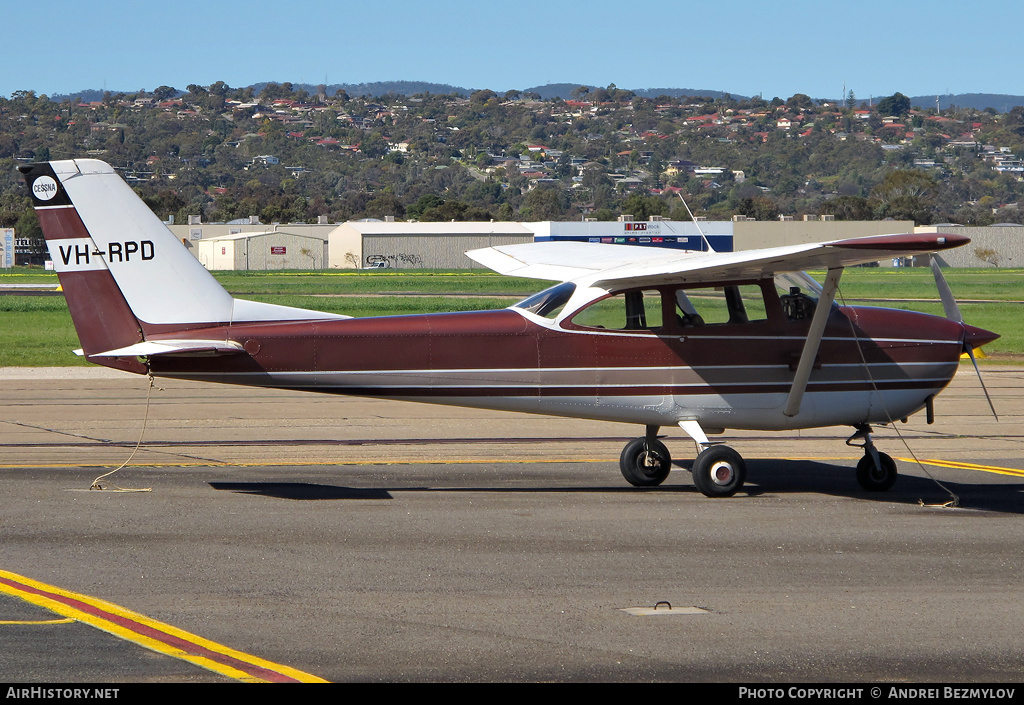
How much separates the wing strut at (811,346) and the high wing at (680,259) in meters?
0.26

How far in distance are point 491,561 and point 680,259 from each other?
420 centimetres

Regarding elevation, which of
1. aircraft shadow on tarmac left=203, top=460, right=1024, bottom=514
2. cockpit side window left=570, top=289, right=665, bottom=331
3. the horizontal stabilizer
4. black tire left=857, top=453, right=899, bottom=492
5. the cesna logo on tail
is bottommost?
aircraft shadow on tarmac left=203, top=460, right=1024, bottom=514

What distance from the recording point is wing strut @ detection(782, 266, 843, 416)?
10.8 meters

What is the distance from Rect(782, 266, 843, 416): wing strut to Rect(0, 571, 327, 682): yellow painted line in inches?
254

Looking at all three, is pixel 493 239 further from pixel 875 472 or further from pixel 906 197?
pixel 875 472

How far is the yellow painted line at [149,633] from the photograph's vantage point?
245 inches

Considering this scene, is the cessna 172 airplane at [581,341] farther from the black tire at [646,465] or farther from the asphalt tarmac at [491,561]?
the asphalt tarmac at [491,561]

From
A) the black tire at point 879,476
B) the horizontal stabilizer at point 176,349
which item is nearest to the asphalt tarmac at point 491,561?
the black tire at point 879,476

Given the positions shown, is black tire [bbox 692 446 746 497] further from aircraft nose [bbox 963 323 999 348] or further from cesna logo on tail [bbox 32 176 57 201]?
cesna logo on tail [bbox 32 176 57 201]

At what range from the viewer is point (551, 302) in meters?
11.5

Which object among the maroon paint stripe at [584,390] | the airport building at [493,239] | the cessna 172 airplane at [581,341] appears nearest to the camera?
the cessna 172 airplane at [581,341]

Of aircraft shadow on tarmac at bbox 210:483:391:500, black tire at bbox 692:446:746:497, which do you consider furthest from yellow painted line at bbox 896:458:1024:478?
aircraft shadow on tarmac at bbox 210:483:391:500

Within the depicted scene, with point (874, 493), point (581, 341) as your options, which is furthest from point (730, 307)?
point (874, 493)
